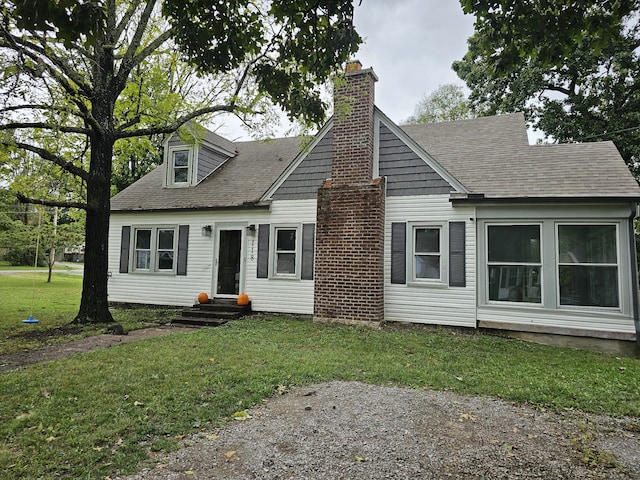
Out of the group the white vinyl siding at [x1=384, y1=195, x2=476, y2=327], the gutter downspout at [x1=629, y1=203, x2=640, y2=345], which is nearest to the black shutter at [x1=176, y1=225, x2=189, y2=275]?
the white vinyl siding at [x1=384, y1=195, x2=476, y2=327]

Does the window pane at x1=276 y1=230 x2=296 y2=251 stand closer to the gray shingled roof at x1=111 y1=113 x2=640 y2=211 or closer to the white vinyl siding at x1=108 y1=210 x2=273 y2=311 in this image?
the white vinyl siding at x1=108 y1=210 x2=273 y2=311

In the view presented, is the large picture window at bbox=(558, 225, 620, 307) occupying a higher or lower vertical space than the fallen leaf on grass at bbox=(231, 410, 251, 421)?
higher

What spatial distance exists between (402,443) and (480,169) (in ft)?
26.0

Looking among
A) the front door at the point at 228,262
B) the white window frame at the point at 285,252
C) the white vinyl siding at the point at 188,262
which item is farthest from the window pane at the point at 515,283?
the front door at the point at 228,262

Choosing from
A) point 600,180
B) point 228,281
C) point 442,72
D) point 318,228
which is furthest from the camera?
point 442,72

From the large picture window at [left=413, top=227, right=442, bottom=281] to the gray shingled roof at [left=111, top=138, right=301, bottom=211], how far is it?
14.9ft

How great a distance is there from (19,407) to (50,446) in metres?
1.23

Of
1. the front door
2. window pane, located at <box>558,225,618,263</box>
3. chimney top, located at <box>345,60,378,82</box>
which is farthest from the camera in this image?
the front door

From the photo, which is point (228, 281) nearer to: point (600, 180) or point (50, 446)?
point (50, 446)

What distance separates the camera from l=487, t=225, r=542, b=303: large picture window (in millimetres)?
8375

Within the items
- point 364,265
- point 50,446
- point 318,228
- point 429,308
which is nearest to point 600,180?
point 429,308

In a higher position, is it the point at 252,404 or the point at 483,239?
the point at 483,239

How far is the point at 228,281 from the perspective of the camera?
11.9m

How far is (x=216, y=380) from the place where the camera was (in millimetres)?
4949
